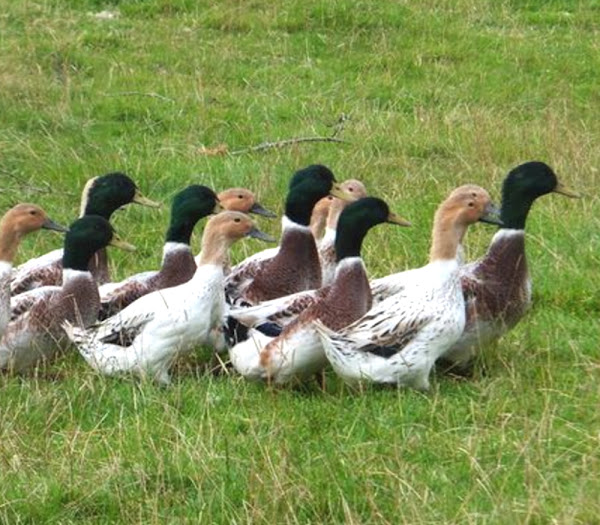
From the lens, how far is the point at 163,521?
21.2 ft

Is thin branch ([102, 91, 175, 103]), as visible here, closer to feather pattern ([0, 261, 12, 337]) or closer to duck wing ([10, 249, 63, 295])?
duck wing ([10, 249, 63, 295])

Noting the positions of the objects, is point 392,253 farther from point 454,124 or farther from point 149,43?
point 149,43

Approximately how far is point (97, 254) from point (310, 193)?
126cm

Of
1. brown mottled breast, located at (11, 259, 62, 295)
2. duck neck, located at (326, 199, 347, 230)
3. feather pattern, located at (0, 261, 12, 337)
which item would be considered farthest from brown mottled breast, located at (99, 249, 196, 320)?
duck neck, located at (326, 199, 347, 230)

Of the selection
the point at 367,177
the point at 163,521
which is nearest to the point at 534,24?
the point at 367,177

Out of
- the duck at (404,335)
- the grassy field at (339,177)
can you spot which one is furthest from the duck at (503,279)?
the duck at (404,335)

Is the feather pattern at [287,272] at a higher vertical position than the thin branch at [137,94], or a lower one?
higher

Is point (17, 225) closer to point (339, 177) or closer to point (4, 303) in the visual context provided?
point (4, 303)

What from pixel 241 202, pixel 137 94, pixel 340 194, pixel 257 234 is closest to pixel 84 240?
pixel 257 234

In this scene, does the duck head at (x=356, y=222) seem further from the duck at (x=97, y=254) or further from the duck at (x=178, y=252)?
the duck at (x=97, y=254)

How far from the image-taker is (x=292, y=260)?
9.20 metres

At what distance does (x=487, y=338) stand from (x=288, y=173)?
3.94 meters

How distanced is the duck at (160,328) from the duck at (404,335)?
69cm

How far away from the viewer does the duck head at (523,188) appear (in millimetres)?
8828
